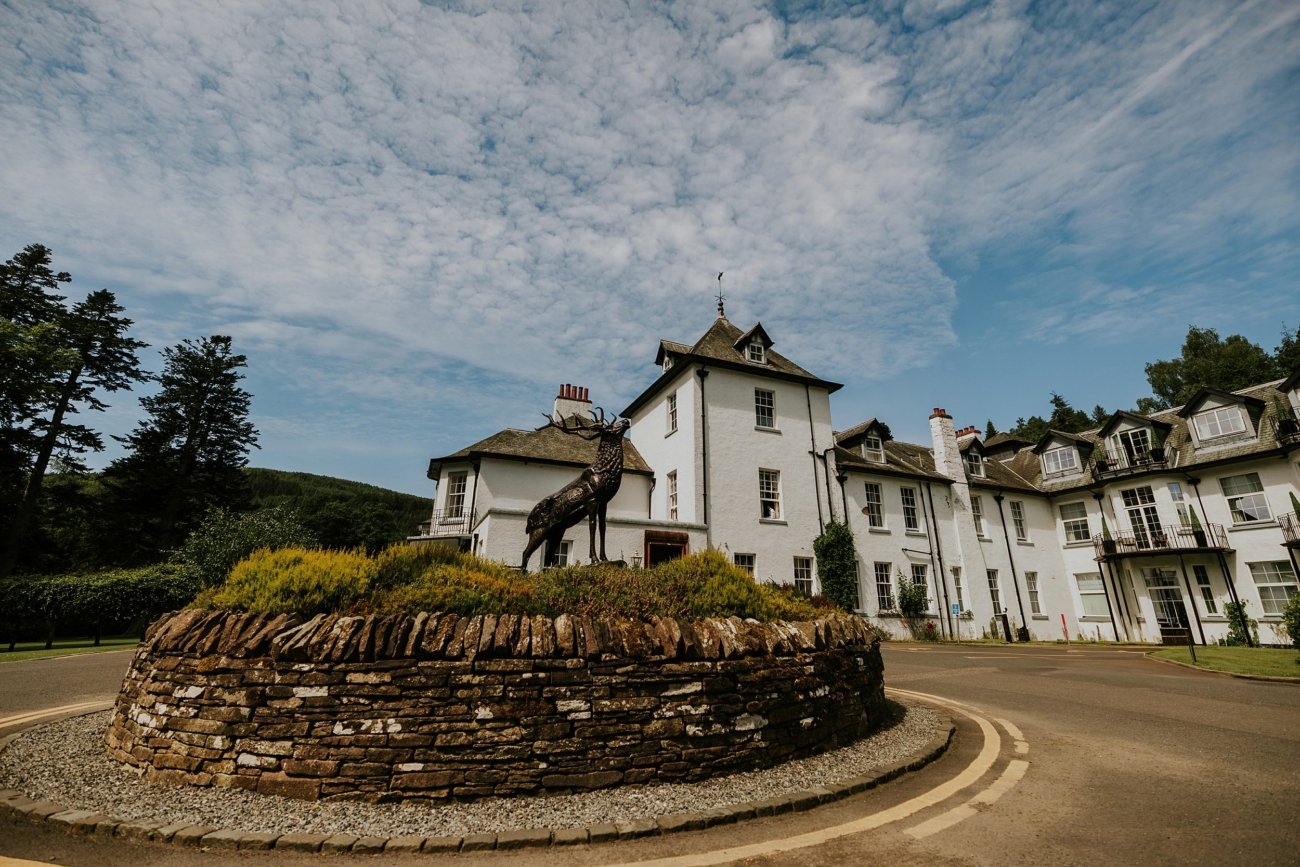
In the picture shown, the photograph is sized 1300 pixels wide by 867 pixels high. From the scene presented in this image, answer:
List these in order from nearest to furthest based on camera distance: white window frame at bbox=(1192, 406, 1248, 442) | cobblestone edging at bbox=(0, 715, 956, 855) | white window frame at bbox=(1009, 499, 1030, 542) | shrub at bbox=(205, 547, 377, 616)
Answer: cobblestone edging at bbox=(0, 715, 956, 855), shrub at bbox=(205, 547, 377, 616), white window frame at bbox=(1192, 406, 1248, 442), white window frame at bbox=(1009, 499, 1030, 542)

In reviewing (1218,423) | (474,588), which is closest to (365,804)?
(474,588)

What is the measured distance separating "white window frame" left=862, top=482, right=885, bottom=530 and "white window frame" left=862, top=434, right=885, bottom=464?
1.82 meters

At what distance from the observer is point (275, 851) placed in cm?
412

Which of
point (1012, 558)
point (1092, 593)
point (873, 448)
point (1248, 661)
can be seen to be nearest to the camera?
point (1248, 661)

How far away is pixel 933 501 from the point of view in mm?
27344

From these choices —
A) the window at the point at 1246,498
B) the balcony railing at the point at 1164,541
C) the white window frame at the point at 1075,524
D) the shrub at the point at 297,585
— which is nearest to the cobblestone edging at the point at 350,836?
the shrub at the point at 297,585

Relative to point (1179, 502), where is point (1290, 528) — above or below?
below

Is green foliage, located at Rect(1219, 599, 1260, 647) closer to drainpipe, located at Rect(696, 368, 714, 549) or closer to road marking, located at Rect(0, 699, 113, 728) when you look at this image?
drainpipe, located at Rect(696, 368, 714, 549)

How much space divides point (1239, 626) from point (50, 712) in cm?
3885

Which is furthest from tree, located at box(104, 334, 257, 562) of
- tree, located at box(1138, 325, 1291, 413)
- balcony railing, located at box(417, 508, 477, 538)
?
tree, located at box(1138, 325, 1291, 413)

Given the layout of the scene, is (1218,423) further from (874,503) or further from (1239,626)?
(874,503)

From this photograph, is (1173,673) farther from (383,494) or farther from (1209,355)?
(383,494)

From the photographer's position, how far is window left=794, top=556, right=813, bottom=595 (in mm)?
22953

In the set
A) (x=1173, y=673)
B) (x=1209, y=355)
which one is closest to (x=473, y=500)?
(x=1173, y=673)
